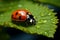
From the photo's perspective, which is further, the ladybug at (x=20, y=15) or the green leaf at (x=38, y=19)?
the ladybug at (x=20, y=15)

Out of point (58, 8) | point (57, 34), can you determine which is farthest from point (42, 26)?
point (58, 8)

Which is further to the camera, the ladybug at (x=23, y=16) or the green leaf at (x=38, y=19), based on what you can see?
the ladybug at (x=23, y=16)

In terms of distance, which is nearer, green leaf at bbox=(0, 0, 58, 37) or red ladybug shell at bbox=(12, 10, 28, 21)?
green leaf at bbox=(0, 0, 58, 37)

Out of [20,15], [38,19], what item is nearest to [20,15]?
[20,15]

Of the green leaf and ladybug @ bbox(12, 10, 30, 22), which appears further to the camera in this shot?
ladybug @ bbox(12, 10, 30, 22)

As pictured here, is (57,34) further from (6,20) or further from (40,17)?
(6,20)
